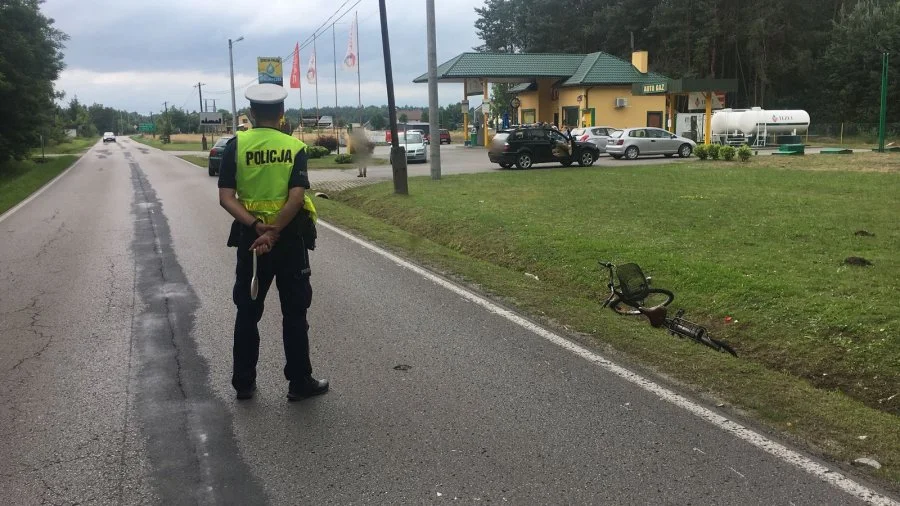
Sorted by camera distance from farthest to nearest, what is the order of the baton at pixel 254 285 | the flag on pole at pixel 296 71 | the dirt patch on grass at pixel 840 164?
the flag on pole at pixel 296 71
the dirt patch on grass at pixel 840 164
the baton at pixel 254 285

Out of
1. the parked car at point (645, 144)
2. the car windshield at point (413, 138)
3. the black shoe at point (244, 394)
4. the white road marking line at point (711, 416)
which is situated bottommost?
the white road marking line at point (711, 416)

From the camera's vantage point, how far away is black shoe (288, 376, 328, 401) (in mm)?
4816

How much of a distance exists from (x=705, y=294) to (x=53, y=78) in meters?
43.0

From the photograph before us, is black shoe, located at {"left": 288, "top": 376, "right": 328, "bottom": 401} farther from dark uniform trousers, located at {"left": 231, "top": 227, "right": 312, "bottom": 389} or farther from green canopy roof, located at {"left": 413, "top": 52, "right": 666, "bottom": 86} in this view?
green canopy roof, located at {"left": 413, "top": 52, "right": 666, "bottom": 86}

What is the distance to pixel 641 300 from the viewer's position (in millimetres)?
7211

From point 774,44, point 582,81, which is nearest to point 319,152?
point 582,81

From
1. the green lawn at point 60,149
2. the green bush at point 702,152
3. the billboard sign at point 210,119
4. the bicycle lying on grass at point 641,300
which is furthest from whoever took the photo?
the billboard sign at point 210,119

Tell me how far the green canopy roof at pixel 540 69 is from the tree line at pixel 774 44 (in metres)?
15.5

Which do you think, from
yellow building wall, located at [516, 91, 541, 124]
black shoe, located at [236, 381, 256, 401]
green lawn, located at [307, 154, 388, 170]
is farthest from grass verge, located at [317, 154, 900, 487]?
yellow building wall, located at [516, 91, 541, 124]

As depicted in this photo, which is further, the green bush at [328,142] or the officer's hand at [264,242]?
the green bush at [328,142]

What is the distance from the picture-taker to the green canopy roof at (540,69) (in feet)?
150

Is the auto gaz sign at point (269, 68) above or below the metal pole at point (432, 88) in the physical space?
above

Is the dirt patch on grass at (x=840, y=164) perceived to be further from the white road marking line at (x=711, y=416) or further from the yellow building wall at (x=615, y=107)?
the white road marking line at (x=711, y=416)

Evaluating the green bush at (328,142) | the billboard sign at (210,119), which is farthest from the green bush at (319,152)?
the billboard sign at (210,119)
